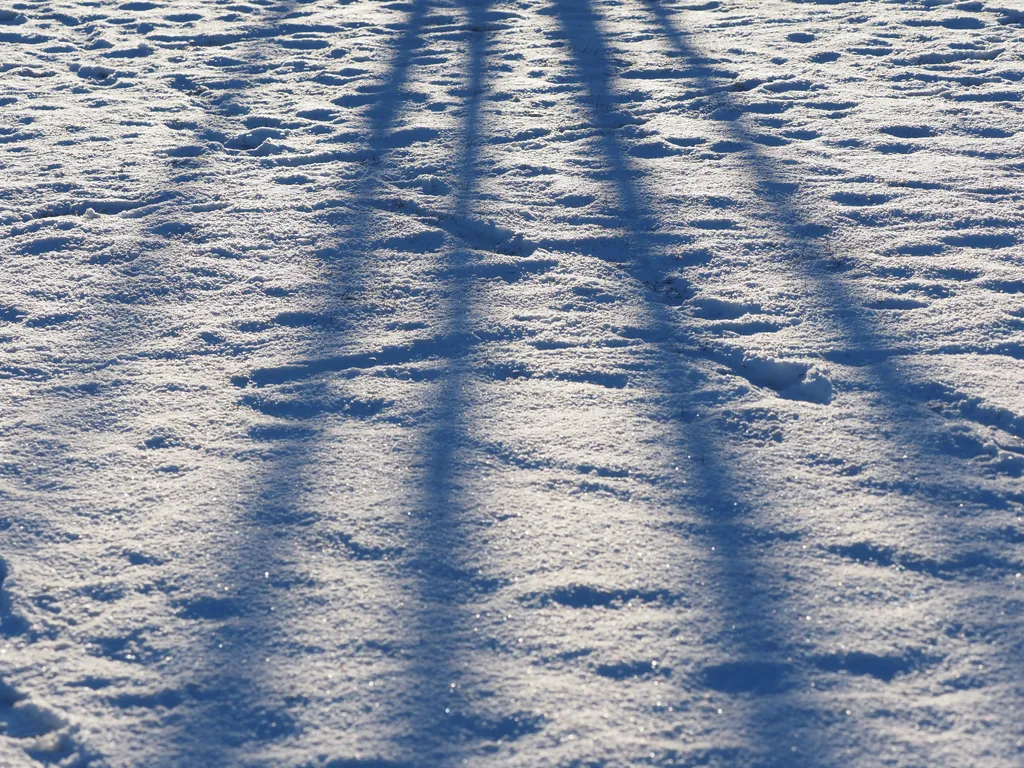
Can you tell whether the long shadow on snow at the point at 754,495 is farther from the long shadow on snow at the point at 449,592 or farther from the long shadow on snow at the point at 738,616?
the long shadow on snow at the point at 449,592

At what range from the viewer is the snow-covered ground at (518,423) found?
2.37 m

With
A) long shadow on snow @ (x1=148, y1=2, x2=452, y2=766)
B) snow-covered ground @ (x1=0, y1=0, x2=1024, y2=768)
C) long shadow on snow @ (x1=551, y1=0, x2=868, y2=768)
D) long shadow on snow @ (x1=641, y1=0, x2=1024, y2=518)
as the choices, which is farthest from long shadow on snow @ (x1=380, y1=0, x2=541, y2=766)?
long shadow on snow @ (x1=641, y1=0, x2=1024, y2=518)

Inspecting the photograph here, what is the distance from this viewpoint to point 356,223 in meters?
4.57

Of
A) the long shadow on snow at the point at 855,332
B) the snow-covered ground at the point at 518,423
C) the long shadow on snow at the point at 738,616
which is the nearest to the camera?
the long shadow on snow at the point at 738,616

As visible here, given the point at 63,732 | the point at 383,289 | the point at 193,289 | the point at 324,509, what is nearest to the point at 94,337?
the point at 193,289

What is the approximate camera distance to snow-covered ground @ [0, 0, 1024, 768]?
2369mm

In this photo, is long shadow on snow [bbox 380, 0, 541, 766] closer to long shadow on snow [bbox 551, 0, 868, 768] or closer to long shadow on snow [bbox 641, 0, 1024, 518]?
long shadow on snow [bbox 551, 0, 868, 768]

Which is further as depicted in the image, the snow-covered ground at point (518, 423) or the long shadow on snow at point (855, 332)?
the long shadow on snow at point (855, 332)

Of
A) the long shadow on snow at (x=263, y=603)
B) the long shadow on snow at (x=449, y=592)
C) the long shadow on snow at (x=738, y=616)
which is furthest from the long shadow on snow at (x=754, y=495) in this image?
the long shadow on snow at (x=263, y=603)

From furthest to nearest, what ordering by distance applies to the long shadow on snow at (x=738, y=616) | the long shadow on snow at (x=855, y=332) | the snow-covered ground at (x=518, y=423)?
1. the long shadow on snow at (x=855, y=332)
2. the snow-covered ground at (x=518, y=423)
3. the long shadow on snow at (x=738, y=616)

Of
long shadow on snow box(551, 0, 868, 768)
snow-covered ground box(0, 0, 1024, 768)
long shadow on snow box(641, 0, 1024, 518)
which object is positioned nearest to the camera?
long shadow on snow box(551, 0, 868, 768)

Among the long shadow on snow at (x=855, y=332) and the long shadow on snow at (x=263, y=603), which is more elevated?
the long shadow on snow at (x=855, y=332)

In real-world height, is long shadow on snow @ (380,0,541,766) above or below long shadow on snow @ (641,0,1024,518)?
below

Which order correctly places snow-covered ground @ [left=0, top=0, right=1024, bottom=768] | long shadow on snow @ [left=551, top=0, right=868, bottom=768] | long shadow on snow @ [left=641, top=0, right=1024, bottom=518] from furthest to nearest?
1. long shadow on snow @ [left=641, top=0, right=1024, bottom=518]
2. snow-covered ground @ [left=0, top=0, right=1024, bottom=768]
3. long shadow on snow @ [left=551, top=0, right=868, bottom=768]
